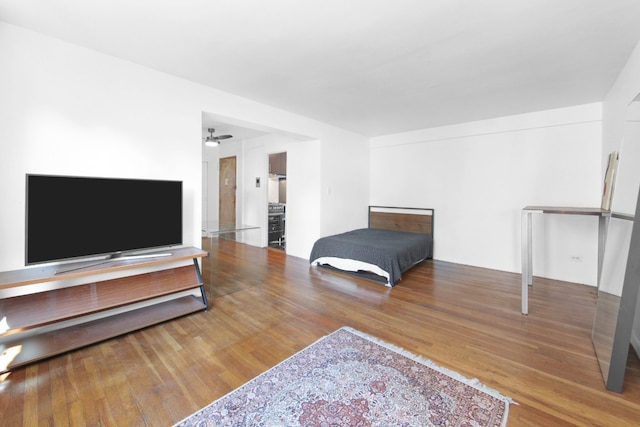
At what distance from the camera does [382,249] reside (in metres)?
3.81

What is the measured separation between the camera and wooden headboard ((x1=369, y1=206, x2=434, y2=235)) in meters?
5.22

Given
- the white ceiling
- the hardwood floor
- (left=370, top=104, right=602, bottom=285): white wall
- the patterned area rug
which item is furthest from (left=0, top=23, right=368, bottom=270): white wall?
(left=370, top=104, right=602, bottom=285): white wall

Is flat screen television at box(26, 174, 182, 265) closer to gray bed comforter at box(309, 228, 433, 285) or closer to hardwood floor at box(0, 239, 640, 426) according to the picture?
hardwood floor at box(0, 239, 640, 426)

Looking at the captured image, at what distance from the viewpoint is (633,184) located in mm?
1903

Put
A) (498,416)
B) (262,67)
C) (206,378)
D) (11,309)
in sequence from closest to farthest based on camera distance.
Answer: (498,416) → (206,378) → (11,309) → (262,67)

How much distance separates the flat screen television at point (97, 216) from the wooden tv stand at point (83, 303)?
0.16m

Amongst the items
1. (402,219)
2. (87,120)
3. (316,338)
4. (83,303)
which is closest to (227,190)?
(402,219)

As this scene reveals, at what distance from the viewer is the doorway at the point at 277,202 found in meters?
6.35

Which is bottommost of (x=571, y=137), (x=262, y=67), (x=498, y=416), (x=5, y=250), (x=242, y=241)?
(x=498, y=416)

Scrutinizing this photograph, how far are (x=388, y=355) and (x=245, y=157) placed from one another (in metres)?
5.60

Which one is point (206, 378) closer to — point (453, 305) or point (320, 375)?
point (320, 375)

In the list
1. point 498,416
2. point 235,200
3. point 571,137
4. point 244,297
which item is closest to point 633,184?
point 498,416

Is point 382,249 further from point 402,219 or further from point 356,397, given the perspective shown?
point 356,397

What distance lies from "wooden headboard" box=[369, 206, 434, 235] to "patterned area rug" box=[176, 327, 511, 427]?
11.5 feet
